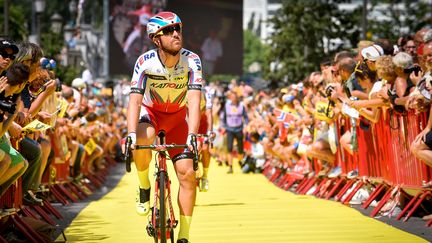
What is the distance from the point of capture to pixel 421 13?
58812mm

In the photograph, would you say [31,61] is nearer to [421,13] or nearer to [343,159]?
[343,159]

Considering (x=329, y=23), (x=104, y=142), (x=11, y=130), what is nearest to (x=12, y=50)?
(x=11, y=130)

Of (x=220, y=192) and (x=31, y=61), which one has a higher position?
(x=31, y=61)

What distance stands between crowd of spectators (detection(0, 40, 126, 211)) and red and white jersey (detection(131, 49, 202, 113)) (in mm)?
1083

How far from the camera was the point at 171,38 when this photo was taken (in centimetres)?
1141

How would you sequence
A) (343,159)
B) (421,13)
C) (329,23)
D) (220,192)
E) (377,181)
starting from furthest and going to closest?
(421,13)
(329,23)
(220,192)
(343,159)
(377,181)

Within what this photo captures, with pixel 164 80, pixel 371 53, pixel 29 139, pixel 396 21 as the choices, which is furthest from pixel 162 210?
pixel 396 21

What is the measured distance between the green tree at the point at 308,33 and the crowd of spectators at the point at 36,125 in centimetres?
1758

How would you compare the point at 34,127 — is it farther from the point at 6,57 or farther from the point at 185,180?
the point at 185,180

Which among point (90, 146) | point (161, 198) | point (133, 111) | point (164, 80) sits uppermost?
point (164, 80)

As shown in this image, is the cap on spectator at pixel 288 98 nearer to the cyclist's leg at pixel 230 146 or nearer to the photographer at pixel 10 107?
the cyclist's leg at pixel 230 146

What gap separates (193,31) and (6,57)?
137 feet

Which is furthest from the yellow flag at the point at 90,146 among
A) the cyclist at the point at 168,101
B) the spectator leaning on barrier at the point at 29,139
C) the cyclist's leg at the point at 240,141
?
the cyclist at the point at 168,101

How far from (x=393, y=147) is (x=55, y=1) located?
105923mm
